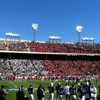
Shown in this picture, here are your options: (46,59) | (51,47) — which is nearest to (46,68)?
(46,59)

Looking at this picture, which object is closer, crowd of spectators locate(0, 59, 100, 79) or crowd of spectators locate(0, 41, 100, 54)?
crowd of spectators locate(0, 59, 100, 79)

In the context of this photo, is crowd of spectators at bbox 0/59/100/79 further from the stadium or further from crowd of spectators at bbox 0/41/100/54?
crowd of spectators at bbox 0/41/100/54

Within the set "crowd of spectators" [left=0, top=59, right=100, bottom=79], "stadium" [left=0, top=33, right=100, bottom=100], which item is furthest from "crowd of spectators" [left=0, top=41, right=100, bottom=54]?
"crowd of spectators" [left=0, top=59, right=100, bottom=79]

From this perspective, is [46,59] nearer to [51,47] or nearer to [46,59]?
[46,59]

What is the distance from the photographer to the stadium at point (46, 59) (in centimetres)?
5515

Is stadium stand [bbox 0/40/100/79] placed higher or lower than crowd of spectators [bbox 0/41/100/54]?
lower

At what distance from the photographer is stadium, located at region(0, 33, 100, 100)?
55.2 metres

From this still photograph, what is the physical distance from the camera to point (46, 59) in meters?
65.8

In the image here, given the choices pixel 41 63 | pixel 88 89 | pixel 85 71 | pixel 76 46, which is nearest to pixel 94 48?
pixel 76 46

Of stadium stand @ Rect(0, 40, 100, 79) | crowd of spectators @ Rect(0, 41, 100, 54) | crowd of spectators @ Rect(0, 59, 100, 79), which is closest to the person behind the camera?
crowd of spectators @ Rect(0, 59, 100, 79)

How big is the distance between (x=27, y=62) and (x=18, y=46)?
5688 millimetres

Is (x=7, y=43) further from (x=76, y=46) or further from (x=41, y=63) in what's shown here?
(x=76, y=46)

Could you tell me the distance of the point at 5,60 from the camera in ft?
198

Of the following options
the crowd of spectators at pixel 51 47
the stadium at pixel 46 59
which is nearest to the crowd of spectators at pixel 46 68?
the stadium at pixel 46 59
